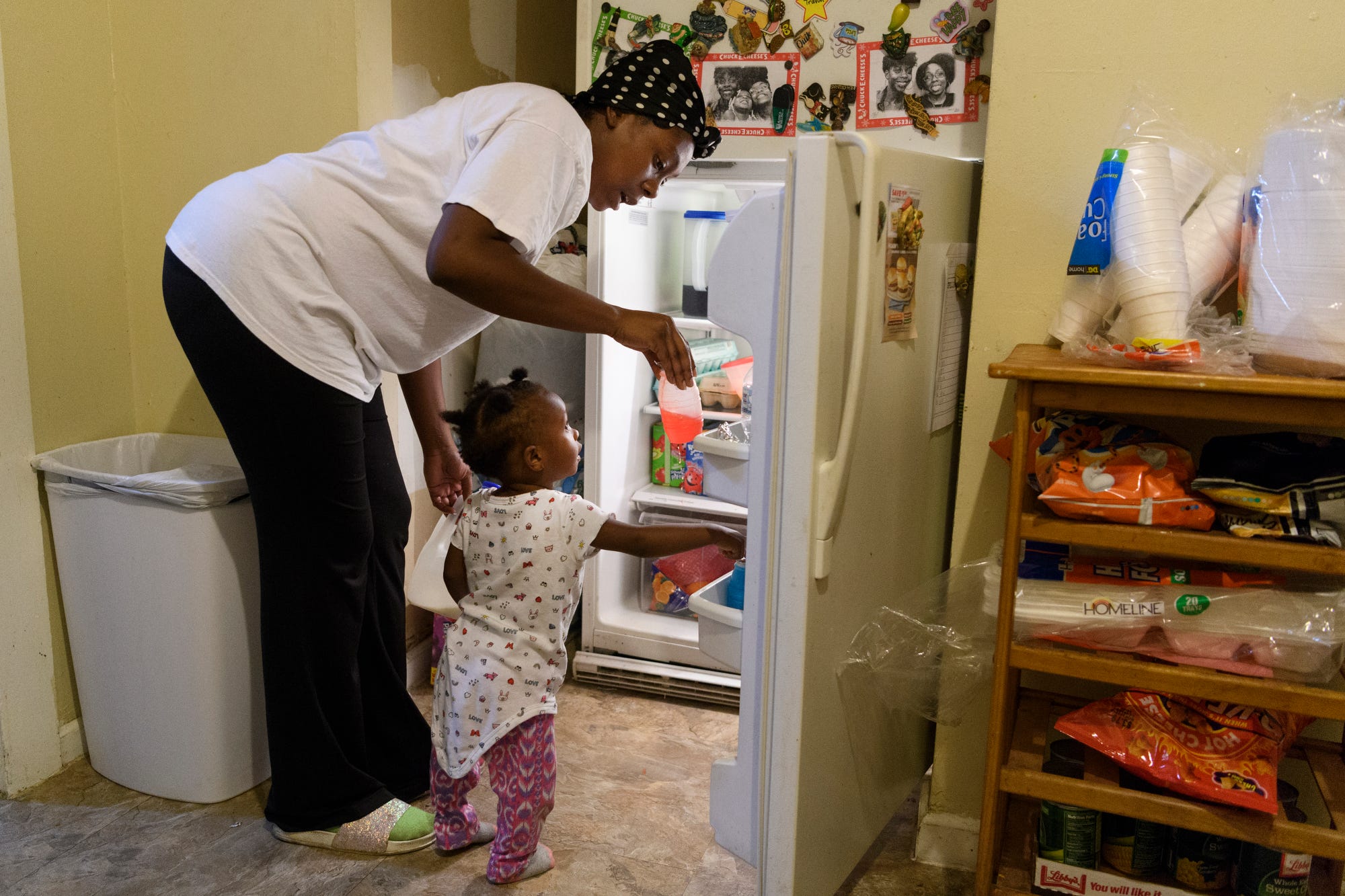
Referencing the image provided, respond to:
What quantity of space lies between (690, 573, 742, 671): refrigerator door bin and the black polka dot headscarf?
79 centimetres

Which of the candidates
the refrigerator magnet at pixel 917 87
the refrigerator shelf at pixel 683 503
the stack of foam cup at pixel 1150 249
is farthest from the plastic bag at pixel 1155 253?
the refrigerator shelf at pixel 683 503

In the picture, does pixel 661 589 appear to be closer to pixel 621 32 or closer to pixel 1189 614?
pixel 621 32

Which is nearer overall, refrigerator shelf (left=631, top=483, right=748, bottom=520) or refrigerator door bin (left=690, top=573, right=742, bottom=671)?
refrigerator door bin (left=690, top=573, right=742, bottom=671)


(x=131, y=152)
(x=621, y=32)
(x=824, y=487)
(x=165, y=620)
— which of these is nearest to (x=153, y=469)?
(x=165, y=620)

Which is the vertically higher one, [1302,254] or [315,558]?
[1302,254]

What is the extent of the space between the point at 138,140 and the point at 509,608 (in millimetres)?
1373

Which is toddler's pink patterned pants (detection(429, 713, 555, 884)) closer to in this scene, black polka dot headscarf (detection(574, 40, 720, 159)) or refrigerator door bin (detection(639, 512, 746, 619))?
refrigerator door bin (detection(639, 512, 746, 619))

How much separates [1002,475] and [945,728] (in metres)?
0.48

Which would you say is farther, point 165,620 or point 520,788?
point 165,620

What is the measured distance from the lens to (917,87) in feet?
6.70

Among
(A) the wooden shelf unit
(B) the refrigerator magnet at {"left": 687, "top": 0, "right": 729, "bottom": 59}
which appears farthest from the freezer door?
(B) the refrigerator magnet at {"left": 687, "top": 0, "right": 729, "bottom": 59}

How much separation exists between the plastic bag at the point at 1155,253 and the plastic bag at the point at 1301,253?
0.05 m

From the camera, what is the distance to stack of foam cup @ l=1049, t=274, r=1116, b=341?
1.54 metres

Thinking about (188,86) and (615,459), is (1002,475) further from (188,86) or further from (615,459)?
(188,86)
